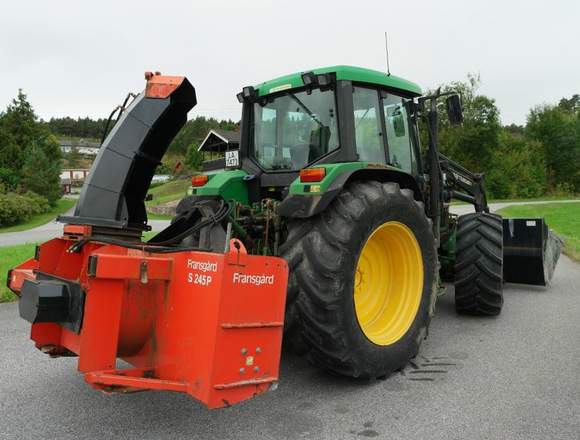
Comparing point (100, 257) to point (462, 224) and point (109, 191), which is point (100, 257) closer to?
point (109, 191)

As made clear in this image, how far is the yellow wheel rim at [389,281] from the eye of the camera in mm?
3957

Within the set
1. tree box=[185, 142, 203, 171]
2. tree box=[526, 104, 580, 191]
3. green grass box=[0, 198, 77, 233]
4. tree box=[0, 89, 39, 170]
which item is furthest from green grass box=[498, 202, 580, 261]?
tree box=[0, 89, 39, 170]

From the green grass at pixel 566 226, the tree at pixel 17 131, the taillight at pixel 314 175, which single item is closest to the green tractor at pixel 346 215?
the taillight at pixel 314 175

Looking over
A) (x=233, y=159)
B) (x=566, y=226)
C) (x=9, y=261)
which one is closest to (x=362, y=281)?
(x=233, y=159)

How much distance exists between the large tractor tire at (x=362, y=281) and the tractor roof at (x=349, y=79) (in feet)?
3.14

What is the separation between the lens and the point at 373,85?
14.0 ft

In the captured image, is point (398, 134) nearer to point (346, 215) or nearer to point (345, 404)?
point (346, 215)

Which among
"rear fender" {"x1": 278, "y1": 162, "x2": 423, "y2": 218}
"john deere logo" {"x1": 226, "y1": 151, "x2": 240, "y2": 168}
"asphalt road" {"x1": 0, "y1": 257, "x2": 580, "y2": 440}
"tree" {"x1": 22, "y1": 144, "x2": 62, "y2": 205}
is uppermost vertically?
"tree" {"x1": 22, "y1": 144, "x2": 62, "y2": 205}

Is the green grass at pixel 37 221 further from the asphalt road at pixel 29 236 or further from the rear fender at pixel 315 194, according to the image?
the rear fender at pixel 315 194

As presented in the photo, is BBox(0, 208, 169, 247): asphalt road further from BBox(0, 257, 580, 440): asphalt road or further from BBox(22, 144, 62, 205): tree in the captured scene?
BBox(22, 144, 62, 205): tree

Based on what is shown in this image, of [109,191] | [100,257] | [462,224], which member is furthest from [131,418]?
[462,224]

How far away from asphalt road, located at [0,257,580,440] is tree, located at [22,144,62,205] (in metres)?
30.6

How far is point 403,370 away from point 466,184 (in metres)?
3.59

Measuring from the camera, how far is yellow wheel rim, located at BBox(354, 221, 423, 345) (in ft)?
13.0
